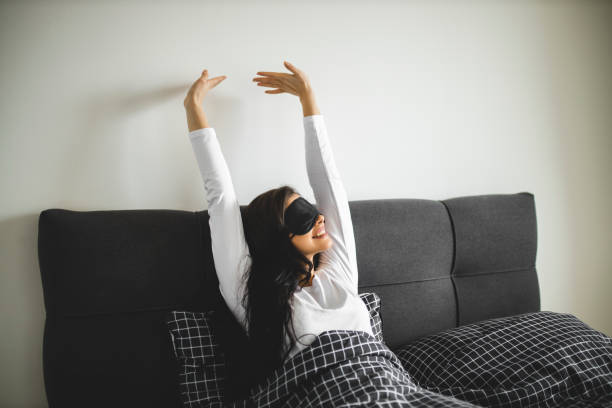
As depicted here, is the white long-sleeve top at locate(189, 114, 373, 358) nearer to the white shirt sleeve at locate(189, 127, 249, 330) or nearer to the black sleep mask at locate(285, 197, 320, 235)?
the white shirt sleeve at locate(189, 127, 249, 330)

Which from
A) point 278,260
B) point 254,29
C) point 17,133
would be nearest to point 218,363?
point 278,260

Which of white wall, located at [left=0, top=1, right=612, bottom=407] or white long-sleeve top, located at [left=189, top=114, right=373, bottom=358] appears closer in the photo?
white long-sleeve top, located at [left=189, top=114, right=373, bottom=358]

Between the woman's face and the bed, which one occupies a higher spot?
the woman's face

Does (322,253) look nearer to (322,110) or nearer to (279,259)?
(279,259)

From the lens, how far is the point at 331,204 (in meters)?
1.09

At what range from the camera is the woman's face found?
98 cm

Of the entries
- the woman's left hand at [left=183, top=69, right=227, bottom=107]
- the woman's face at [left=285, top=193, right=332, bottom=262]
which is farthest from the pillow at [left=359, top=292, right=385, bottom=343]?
the woman's left hand at [left=183, top=69, right=227, bottom=107]

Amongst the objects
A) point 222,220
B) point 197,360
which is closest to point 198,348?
point 197,360

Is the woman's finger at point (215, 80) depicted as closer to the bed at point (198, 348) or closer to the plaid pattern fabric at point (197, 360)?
the bed at point (198, 348)

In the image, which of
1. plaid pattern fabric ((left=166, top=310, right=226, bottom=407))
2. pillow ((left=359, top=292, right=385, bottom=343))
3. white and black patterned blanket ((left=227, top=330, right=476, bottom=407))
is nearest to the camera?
white and black patterned blanket ((left=227, top=330, right=476, bottom=407))

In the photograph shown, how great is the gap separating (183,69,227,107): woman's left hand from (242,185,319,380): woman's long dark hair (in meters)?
0.36

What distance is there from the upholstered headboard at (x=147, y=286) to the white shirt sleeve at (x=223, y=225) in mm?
93

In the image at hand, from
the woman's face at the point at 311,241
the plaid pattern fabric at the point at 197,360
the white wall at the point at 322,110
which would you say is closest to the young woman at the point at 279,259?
the woman's face at the point at 311,241

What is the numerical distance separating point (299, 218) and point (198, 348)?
43 cm
